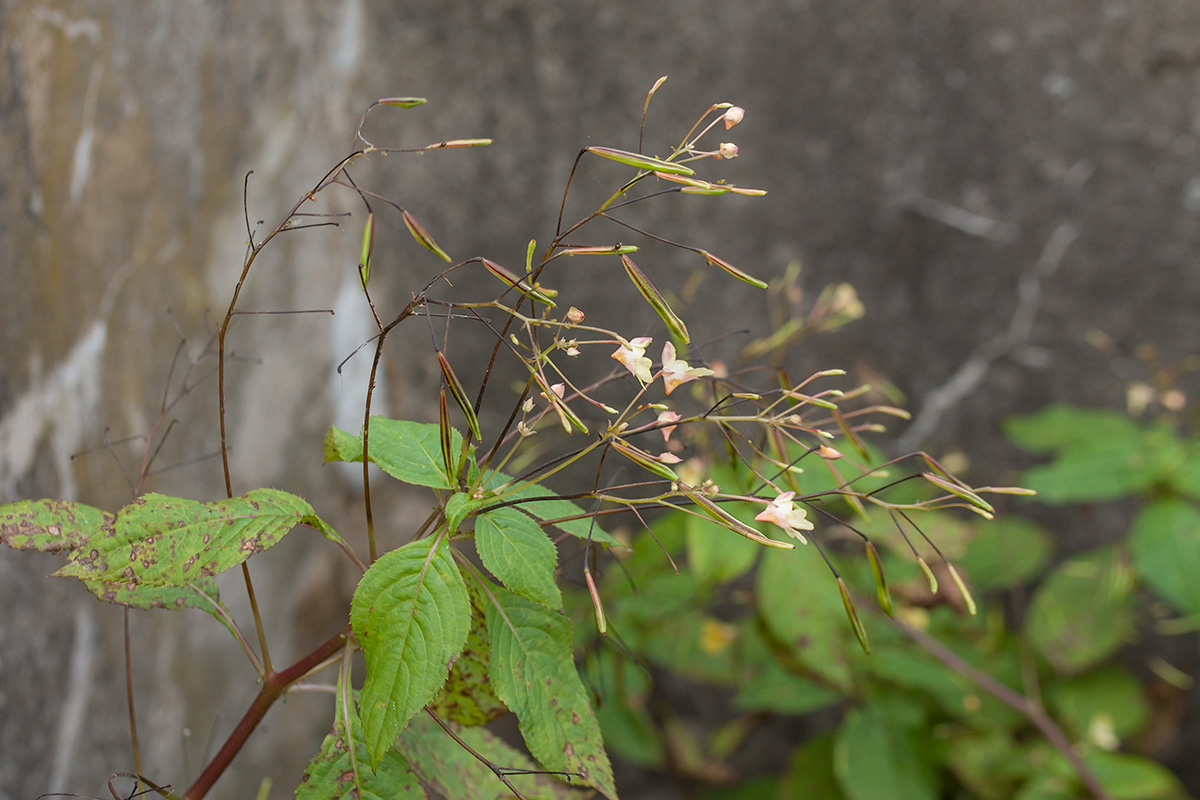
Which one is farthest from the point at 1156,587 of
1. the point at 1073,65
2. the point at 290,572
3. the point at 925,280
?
the point at 290,572

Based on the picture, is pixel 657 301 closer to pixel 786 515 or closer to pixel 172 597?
pixel 786 515

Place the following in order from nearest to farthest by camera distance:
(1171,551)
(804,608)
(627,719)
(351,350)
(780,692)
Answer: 1. (804,608)
2. (1171,551)
3. (780,692)
4. (627,719)
5. (351,350)

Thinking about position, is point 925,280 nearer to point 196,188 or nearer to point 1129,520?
point 1129,520

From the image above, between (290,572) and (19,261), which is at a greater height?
(19,261)

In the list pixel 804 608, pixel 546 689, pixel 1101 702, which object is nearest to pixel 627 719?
pixel 804 608

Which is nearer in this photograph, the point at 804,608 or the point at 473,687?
the point at 473,687

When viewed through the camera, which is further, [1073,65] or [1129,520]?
[1129,520]

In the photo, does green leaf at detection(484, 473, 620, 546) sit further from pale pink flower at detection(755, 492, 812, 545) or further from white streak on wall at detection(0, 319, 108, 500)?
white streak on wall at detection(0, 319, 108, 500)
